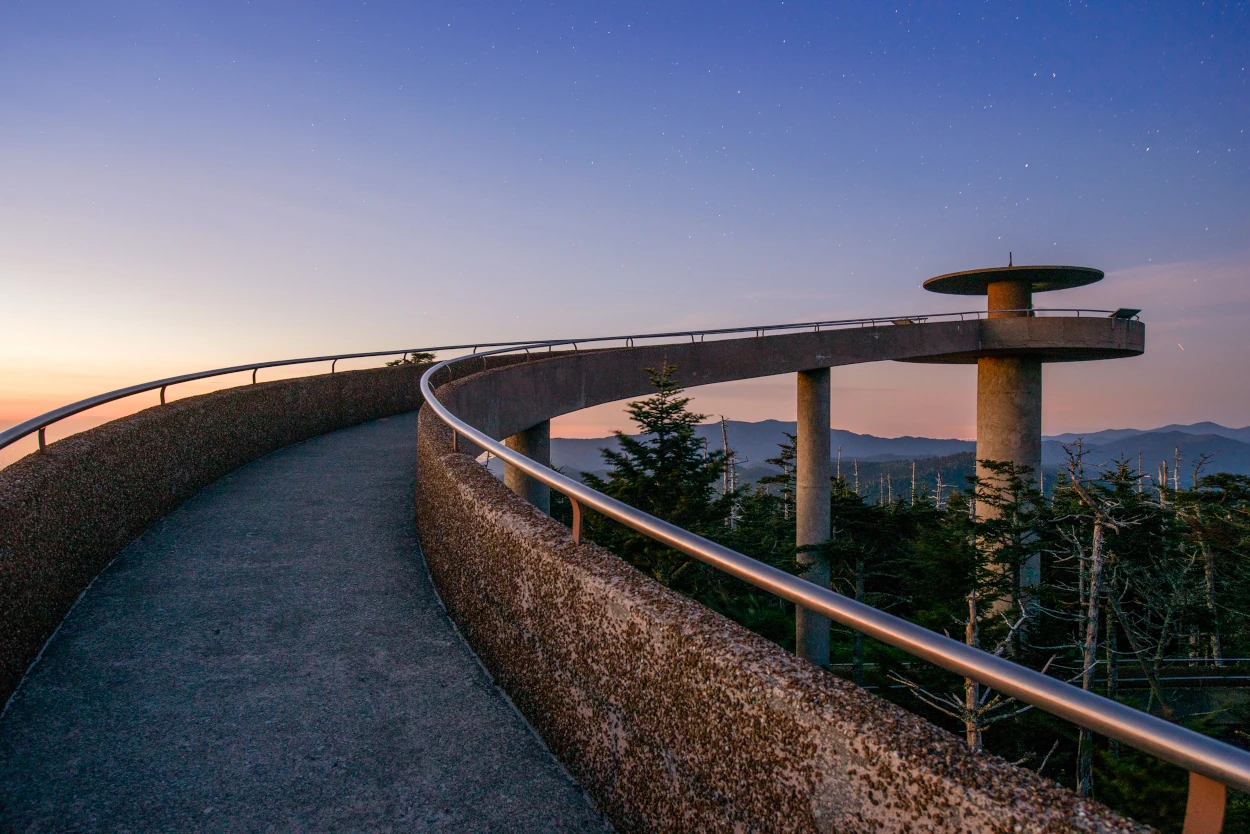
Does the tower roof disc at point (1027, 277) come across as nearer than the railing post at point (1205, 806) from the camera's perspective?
No

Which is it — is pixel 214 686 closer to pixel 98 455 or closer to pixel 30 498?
pixel 30 498

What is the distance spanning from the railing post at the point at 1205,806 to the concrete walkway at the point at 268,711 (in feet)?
7.51

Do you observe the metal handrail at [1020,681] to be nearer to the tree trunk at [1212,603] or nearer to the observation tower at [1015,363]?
the observation tower at [1015,363]

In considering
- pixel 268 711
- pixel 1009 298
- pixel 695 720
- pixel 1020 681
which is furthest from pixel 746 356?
pixel 1020 681

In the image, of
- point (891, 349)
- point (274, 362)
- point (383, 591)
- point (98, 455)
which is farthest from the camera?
point (891, 349)

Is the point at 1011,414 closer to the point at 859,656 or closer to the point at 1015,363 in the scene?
the point at 1015,363

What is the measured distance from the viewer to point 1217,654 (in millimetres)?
37500

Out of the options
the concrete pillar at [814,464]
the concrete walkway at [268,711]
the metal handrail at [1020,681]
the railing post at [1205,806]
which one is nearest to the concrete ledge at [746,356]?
the concrete pillar at [814,464]

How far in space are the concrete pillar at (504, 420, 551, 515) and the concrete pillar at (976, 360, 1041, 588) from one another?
72.8 feet

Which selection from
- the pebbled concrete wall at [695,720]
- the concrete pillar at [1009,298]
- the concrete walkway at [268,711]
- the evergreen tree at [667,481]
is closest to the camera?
the pebbled concrete wall at [695,720]

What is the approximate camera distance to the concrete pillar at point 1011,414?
3169 cm

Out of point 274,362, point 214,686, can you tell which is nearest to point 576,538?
point 214,686

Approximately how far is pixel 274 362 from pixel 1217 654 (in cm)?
4508

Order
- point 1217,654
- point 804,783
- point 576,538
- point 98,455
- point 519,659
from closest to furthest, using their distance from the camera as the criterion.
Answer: point 804,783 → point 576,538 → point 519,659 → point 98,455 → point 1217,654
